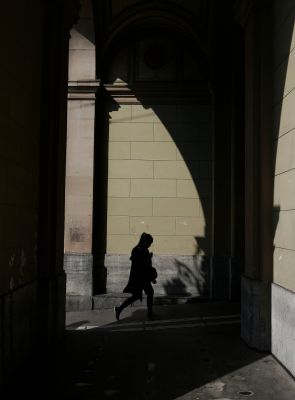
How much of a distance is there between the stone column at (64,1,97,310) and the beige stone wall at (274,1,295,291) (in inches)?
206

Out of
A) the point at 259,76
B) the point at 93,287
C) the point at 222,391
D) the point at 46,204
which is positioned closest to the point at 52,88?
the point at 46,204

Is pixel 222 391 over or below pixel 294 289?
below

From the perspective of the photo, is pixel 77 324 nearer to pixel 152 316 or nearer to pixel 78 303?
pixel 152 316

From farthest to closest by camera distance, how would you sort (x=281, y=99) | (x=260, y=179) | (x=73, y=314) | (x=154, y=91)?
(x=154, y=91), (x=73, y=314), (x=260, y=179), (x=281, y=99)

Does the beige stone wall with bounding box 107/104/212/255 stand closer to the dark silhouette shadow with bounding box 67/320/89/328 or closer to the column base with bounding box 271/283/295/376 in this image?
the dark silhouette shadow with bounding box 67/320/89/328

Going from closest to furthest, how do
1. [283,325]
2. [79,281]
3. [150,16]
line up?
[283,325], [79,281], [150,16]

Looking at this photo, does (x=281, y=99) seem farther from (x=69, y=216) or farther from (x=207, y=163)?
(x=69, y=216)

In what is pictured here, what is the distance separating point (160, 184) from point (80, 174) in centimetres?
186

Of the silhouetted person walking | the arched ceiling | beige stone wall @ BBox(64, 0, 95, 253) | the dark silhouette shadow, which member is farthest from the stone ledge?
the arched ceiling

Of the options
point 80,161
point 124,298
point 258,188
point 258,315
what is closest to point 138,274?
point 124,298

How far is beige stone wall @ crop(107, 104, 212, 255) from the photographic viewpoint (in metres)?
10.8

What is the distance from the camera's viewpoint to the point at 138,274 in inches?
322

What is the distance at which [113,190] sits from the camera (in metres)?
10.9

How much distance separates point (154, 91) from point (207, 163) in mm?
2092
